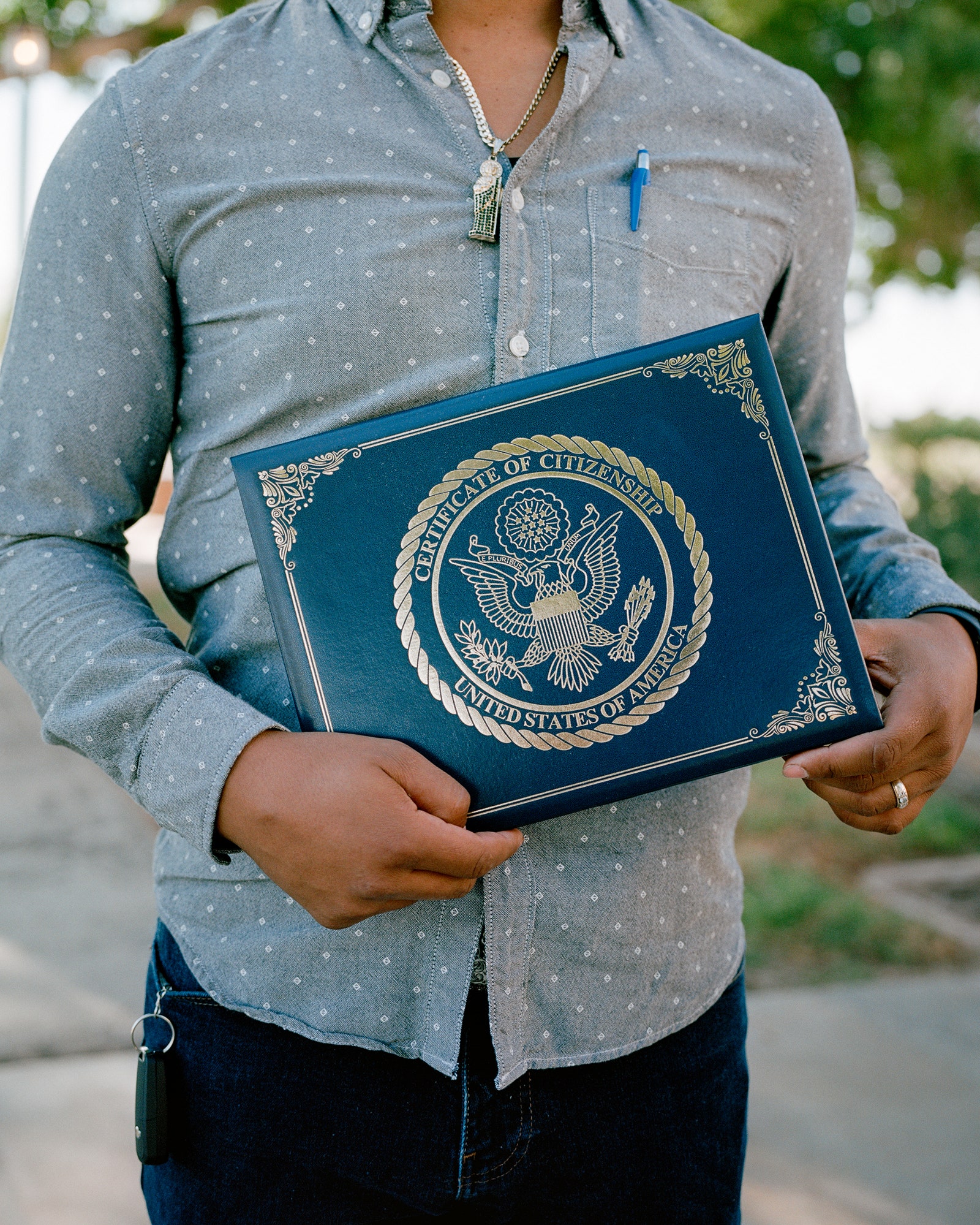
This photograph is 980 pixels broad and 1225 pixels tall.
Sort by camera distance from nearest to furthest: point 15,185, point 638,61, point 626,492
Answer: point 626,492 < point 638,61 < point 15,185

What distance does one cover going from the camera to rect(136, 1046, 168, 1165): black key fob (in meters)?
0.98

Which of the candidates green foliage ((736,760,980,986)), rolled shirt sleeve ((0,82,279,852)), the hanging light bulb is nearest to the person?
rolled shirt sleeve ((0,82,279,852))

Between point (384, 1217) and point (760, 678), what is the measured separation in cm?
59

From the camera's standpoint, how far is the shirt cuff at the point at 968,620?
1026 millimetres

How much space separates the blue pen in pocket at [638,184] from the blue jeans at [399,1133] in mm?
704

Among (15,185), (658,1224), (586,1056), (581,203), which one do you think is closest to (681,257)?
(581,203)

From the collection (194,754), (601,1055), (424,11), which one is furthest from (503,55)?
(601,1055)

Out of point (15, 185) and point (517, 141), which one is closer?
point (517, 141)

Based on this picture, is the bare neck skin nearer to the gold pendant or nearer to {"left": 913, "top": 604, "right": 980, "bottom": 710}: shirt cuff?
the gold pendant

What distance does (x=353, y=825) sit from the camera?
80 cm

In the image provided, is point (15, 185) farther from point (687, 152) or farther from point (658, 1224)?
point (658, 1224)

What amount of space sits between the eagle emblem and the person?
176 millimetres

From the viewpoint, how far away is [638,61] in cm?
108

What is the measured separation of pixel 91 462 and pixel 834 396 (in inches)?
30.3
